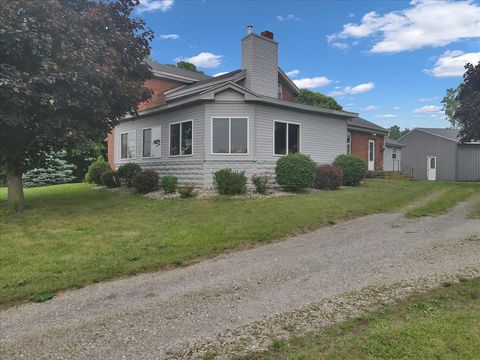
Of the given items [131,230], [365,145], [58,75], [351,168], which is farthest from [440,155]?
[58,75]

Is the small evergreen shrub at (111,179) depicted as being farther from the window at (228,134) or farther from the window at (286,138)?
the window at (286,138)

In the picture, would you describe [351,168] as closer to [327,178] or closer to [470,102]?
[327,178]

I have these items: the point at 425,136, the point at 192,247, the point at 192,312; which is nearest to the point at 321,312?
the point at 192,312

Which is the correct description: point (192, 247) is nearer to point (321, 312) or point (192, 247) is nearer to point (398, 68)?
point (321, 312)

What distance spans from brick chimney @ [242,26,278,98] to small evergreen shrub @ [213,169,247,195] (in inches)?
253

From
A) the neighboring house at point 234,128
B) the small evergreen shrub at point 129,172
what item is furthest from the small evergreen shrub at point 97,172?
the small evergreen shrub at point 129,172

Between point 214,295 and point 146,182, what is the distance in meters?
11.4

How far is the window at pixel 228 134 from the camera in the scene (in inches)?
600

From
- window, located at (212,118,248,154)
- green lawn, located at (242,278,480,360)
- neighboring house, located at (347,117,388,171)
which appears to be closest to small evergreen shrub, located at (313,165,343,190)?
window, located at (212,118,248,154)

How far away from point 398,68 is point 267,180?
14.7 m

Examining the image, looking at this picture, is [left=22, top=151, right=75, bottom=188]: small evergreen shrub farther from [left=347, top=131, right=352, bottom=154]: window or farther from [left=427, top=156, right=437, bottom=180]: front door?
[left=427, top=156, right=437, bottom=180]: front door

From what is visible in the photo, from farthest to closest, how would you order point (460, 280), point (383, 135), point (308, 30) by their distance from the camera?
point (383, 135) < point (308, 30) < point (460, 280)

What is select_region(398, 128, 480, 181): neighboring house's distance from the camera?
32.4m

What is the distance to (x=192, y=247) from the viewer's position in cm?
723
